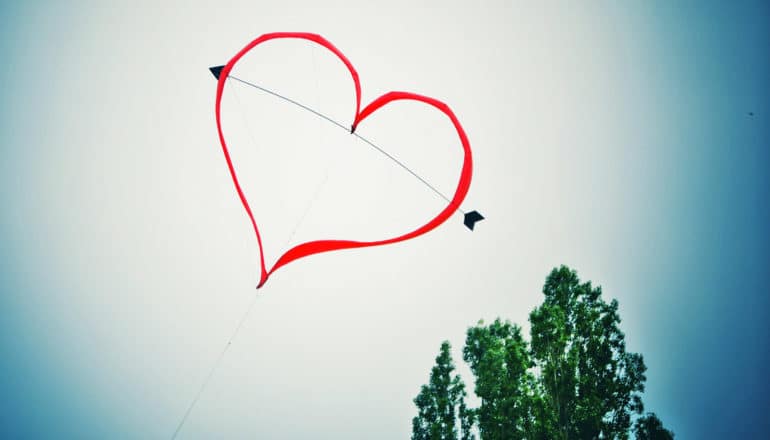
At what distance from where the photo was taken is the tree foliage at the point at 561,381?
8.97m

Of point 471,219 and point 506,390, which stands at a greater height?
point 471,219

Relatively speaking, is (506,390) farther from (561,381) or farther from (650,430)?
(650,430)

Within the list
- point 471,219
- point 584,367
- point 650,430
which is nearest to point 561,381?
point 584,367

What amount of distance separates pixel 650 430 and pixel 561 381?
3.39m

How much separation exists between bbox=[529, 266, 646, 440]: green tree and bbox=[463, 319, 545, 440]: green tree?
1.82ft

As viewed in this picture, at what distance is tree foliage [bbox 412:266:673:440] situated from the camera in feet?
29.4

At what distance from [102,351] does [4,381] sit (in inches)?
924

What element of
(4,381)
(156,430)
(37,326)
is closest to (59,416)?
(4,381)

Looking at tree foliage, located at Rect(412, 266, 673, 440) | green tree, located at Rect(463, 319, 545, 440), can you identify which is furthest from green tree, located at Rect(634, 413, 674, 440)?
green tree, located at Rect(463, 319, 545, 440)

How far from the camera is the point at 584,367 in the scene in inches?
376

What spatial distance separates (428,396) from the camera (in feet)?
44.0

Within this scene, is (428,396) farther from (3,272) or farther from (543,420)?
(3,272)

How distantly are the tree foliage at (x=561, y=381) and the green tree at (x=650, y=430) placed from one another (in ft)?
0.10

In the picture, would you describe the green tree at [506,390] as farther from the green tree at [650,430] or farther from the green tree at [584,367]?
the green tree at [650,430]
